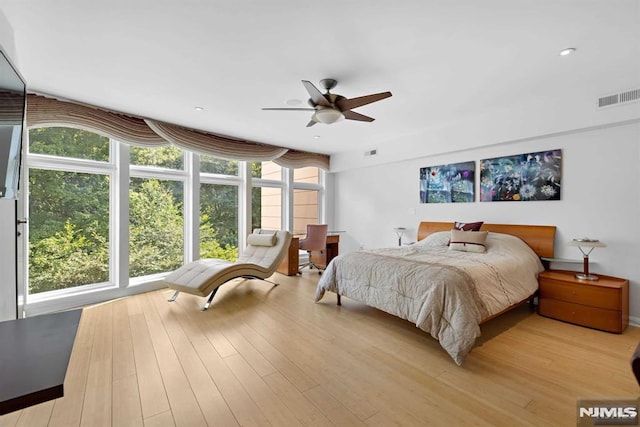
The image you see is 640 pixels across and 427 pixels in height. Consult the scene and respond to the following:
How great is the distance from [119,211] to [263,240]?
202cm

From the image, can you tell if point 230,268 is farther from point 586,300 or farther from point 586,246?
point 586,246

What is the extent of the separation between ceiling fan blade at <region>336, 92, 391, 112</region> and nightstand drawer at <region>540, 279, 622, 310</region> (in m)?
2.79

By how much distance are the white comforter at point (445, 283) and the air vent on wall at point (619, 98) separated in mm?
1711

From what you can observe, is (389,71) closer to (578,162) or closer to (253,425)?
(578,162)

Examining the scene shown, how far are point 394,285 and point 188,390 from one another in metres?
1.91

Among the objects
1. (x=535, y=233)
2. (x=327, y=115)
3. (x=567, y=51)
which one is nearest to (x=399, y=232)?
(x=535, y=233)

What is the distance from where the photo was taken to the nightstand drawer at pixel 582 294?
2.77m

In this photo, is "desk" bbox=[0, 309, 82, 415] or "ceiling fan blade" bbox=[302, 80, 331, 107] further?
"ceiling fan blade" bbox=[302, 80, 331, 107]

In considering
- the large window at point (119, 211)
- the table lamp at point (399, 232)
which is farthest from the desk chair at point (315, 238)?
the table lamp at point (399, 232)

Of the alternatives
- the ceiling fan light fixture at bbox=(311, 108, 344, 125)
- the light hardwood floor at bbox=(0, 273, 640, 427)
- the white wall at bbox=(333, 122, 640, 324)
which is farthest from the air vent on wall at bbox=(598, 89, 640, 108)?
the ceiling fan light fixture at bbox=(311, 108, 344, 125)

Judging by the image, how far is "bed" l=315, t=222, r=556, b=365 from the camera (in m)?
2.32

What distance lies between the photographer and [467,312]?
2.27 metres

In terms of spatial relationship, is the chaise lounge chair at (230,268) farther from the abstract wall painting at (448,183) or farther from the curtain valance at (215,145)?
the abstract wall painting at (448,183)

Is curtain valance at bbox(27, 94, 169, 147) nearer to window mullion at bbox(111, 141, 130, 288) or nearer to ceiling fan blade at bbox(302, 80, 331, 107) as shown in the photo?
window mullion at bbox(111, 141, 130, 288)
